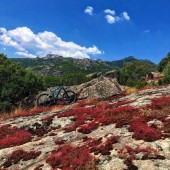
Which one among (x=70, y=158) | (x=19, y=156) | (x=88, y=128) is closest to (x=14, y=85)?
(x=88, y=128)

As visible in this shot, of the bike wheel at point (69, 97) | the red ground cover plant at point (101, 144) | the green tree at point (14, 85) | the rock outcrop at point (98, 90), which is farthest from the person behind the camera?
the green tree at point (14, 85)

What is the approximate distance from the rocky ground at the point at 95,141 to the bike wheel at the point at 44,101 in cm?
1103

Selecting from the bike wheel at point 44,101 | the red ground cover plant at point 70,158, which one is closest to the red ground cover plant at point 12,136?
the red ground cover plant at point 70,158

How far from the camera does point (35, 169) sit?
1512 cm

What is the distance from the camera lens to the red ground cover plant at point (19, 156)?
17.1m

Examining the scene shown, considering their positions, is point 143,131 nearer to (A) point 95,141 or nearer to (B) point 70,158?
(A) point 95,141

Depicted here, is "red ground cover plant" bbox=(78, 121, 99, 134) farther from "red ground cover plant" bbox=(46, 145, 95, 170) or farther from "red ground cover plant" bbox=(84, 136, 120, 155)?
"red ground cover plant" bbox=(46, 145, 95, 170)

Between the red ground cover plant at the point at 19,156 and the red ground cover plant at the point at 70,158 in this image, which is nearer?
the red ground cover plant at the point at 70,158

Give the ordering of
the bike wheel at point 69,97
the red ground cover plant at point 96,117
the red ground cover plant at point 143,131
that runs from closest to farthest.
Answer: the red ground cover plant at point 143,131
the red ground cover plant at point 96,117
the bike wheel at point 69,97

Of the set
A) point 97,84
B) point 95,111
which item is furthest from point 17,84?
point 95,111

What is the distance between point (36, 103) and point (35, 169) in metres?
22.7

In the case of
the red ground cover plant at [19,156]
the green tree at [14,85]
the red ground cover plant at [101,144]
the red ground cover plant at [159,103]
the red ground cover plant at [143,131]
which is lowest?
the red ground cover plant at [19,156]

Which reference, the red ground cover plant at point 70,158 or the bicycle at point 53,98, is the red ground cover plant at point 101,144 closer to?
the red ground cover plant at point 70,158

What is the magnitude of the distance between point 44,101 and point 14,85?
7.94m
